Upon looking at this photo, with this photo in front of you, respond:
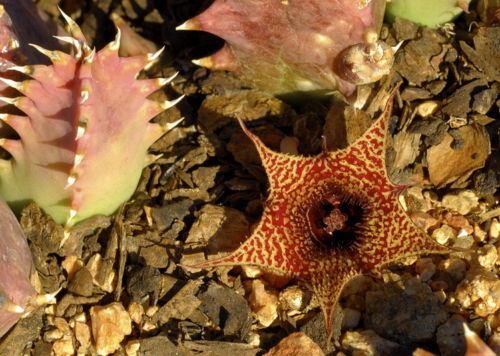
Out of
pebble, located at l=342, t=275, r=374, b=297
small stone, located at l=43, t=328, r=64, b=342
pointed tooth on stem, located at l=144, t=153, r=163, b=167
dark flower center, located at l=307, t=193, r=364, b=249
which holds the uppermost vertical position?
pointed tooth on stem, located at l=144, t=153, r=163, b=167

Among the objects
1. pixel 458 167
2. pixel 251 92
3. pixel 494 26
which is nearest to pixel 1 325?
pixel 251 92

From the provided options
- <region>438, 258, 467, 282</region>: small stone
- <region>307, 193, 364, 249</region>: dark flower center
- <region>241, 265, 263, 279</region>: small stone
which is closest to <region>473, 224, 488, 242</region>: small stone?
<region>438, 258, 467, 282</region>: small stone

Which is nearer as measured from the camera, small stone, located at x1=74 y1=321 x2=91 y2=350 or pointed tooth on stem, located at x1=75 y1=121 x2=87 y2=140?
pointed tooth on stem, located at x1=75 y1=121 x2=87 y2=140

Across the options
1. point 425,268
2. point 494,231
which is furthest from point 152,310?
point 494,231

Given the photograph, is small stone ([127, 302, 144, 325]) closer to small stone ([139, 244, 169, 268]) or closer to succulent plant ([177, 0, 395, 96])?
small stone ([139, 244, 169, 268])

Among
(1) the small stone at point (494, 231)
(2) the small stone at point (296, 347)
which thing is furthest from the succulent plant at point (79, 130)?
(1) the small stone at point (494, 231)

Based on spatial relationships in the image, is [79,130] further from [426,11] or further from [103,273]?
[426,11]

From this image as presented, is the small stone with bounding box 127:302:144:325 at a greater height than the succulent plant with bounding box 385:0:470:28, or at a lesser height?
lesser

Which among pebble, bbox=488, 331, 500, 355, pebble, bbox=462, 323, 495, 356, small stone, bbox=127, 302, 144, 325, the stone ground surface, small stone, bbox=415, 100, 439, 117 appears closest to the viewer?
pebble, bbox=462, 323, 495, 356
